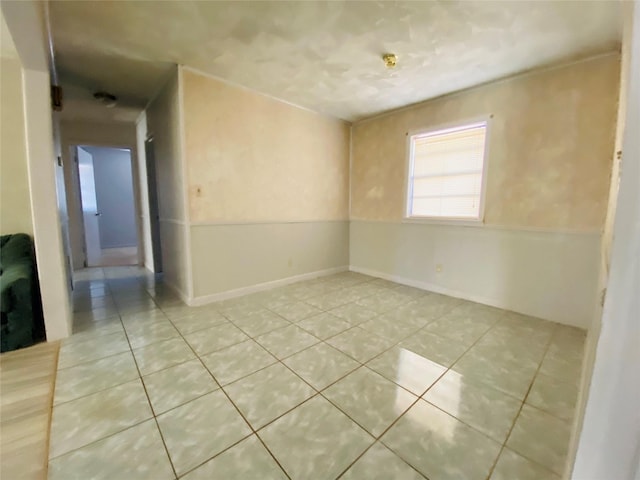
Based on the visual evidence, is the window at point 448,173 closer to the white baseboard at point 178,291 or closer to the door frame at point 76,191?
the white baseboard at point 178,291

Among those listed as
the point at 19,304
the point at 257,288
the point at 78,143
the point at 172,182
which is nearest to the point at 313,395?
the point at 257,288

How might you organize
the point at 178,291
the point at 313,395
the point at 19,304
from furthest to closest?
the point at 178,291, the point at 19,304, the point at 313,395

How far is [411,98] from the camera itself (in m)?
3.40

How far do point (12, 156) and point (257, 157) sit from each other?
2370 mm

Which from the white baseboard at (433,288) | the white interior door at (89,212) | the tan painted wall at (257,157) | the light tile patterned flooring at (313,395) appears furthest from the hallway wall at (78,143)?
the white baseboard at (433,288)

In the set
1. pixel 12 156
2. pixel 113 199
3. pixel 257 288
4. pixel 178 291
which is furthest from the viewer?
pixel 113 199

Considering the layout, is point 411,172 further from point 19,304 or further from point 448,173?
point 19,304

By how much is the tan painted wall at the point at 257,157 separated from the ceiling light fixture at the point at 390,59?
1588 millimetres

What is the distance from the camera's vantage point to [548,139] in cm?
265

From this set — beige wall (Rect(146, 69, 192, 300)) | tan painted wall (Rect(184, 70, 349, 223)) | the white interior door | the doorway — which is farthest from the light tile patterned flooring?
the doorway

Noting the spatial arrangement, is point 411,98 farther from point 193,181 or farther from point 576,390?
point 576,390

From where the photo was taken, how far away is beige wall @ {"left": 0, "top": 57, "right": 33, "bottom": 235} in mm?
2521

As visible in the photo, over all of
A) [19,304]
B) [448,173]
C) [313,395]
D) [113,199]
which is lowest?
[313,395]

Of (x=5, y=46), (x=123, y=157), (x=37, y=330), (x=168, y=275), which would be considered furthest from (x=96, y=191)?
(x=37, y=330)
